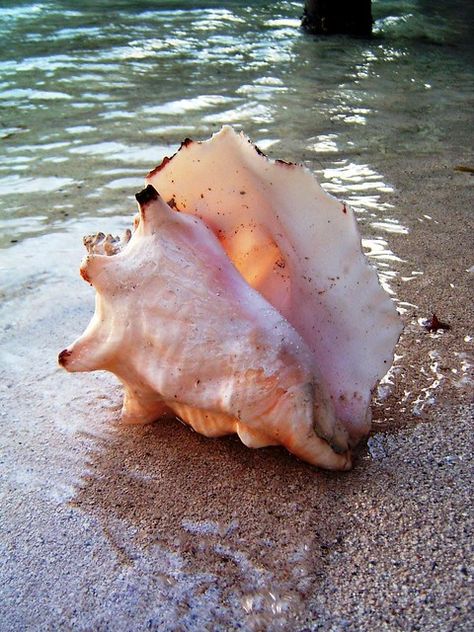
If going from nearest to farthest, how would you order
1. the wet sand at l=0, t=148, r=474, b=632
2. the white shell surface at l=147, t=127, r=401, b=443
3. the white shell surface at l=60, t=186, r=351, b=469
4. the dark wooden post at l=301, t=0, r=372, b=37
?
the wet sand at l=0, t=148, r=474, b=632, the white shell surface at l=60, t=186, r=351, b=469, the white shell surface at l=147, t=127, r=401, b=443, the dark wooden post at l=301, t=0, r=372, b=37

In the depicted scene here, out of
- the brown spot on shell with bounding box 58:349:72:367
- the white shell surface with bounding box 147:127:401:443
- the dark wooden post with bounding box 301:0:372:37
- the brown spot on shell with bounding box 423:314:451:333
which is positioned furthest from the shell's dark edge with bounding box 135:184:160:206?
the dark wooden post with bounding box 301:0:372:37

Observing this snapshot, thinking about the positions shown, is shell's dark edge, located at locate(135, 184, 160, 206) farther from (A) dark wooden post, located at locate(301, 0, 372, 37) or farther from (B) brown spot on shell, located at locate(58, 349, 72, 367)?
(A) dark wooden post, located at locate(301, 0, 372, 37)

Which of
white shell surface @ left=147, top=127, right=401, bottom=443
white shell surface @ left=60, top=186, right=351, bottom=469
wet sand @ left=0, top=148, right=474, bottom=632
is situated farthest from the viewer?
white shell surface @ left=147, top=127, right=401, bottom=443

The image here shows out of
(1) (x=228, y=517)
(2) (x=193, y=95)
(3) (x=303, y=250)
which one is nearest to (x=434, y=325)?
(3) (x=303, y=250)

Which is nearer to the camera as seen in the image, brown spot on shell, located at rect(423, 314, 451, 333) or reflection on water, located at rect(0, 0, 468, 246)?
brown spot on shell, located at rect(423, 314, 451, 333)

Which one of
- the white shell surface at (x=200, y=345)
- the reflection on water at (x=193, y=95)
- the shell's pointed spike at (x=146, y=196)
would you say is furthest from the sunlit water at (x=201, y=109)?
the shell's pointed spike at (x=146, y=196)

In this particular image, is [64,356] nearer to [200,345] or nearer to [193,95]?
[200,345]

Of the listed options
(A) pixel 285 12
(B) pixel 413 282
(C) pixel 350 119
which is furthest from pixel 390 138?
(A) pixel 285 12
